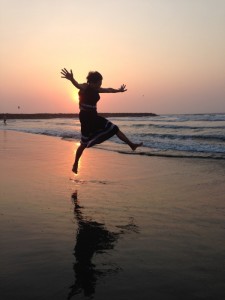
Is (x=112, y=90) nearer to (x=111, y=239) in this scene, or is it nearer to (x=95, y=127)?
(x=95, y=127)

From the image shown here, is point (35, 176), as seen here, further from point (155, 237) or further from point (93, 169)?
point (155, 237)

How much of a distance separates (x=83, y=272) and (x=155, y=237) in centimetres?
106

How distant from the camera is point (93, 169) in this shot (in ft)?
30.9

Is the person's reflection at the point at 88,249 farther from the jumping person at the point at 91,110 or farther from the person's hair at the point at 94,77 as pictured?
the person's hair at the point at 94,77

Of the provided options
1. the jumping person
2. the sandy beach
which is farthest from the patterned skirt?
the sandy beach

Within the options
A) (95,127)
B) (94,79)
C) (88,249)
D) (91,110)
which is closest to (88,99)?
(91,110)

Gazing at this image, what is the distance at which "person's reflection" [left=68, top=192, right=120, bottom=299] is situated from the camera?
2.82 m

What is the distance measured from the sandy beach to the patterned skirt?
0.83 m

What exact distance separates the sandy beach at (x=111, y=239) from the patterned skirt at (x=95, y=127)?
830 mm

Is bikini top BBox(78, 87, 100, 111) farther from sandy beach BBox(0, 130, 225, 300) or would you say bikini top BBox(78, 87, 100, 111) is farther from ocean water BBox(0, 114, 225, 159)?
ocean water BBox(0, 114, 225, 159)

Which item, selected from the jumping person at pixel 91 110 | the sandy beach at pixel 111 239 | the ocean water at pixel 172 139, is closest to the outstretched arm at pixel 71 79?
the jumping person at pixel 91 110

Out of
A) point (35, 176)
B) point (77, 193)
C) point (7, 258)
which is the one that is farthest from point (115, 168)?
point (7, 258)

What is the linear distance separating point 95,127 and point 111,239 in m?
3.95

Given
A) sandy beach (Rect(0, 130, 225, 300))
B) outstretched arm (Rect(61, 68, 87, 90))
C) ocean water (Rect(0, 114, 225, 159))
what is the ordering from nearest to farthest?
sandy beach (Rect(0, 130, 225, 300)), outstretched arm (Rect(61, 68, 87, 90)), ocean water (Rect(0, 114, 225, 159))
